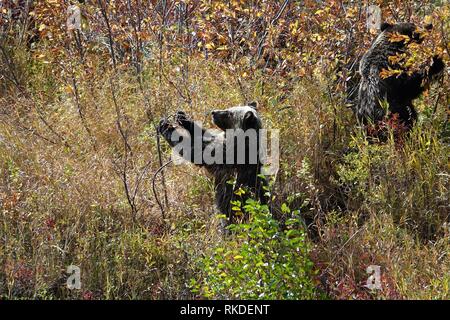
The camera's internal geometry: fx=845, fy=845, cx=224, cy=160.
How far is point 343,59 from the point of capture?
9141 millimetres

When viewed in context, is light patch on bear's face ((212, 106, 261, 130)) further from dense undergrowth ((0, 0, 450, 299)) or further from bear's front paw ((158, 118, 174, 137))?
dense undergrowth ((0, 0, 450, 299))

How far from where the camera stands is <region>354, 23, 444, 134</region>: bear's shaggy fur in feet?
26.8

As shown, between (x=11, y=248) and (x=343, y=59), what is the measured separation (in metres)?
4.29

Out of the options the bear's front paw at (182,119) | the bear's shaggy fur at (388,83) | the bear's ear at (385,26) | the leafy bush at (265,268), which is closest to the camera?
the leafy bush at (265,268)

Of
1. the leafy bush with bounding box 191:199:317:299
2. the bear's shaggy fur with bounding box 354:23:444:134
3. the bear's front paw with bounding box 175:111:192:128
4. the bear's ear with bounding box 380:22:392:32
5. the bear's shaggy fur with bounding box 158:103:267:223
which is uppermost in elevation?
the bear's ear with bounding box 380:22:392:32

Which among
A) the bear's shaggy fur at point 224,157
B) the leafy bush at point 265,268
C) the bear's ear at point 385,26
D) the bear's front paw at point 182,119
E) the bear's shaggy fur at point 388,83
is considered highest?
the bear's ear at point 385,26

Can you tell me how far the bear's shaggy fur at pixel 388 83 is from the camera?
816 cm

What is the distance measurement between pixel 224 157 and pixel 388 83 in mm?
1981

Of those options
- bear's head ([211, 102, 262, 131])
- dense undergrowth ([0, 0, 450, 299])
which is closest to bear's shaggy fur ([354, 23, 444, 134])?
dense undergrowth ([0, 0, 450, 299])

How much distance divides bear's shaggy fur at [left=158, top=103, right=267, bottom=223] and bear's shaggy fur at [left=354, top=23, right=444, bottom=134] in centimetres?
144

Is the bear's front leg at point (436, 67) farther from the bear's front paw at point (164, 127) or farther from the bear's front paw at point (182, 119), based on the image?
the bear's front paw at point (164, 127)

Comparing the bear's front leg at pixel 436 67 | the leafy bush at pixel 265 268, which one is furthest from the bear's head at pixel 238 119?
the bear's front leg at pixel 436 67
